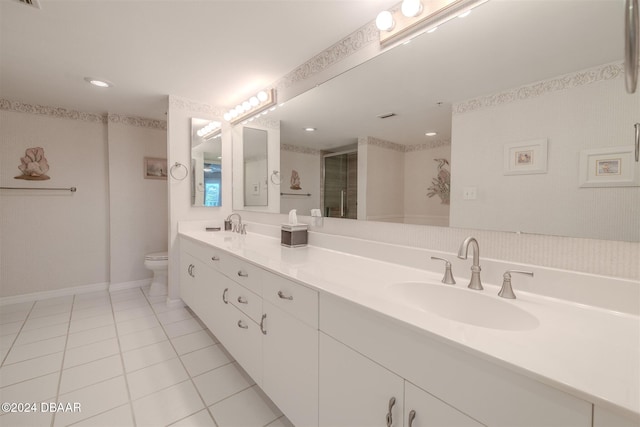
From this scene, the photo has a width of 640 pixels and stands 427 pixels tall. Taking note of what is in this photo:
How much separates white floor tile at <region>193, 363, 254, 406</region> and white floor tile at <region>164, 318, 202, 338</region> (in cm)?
65

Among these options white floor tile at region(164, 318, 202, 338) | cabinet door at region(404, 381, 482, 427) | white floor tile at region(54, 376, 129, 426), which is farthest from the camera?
white floor tile at region(164, 318, 202, 338)

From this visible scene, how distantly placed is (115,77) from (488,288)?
2953 mm

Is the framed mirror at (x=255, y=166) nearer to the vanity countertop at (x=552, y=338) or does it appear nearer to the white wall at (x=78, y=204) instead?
the vanity countertop at (x=552, y=338)

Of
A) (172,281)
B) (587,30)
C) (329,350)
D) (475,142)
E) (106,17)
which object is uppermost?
(106,17)

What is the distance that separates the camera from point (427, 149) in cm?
125

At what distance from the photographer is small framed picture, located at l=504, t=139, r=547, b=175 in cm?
92

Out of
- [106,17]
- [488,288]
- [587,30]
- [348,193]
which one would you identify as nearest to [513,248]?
[488,288]

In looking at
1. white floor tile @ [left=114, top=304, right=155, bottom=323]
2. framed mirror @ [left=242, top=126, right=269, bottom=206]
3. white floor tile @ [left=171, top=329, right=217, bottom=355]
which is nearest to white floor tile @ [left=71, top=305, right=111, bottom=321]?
white floor tile @ [left=114, top=304, right=155, bottom=323]

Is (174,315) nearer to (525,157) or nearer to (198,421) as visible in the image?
(198,421)

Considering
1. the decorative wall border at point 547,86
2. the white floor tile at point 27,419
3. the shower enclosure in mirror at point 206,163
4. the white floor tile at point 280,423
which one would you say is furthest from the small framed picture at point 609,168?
the shower enclosure in mirror at point 206,163

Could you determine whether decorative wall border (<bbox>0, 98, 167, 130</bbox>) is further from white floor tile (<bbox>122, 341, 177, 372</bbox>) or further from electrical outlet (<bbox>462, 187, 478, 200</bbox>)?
electrical outlet (<bbox>462, 187, 478, 200</bbox>)

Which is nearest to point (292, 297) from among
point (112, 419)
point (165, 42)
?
point (112, 419)

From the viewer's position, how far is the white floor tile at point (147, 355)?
1.72 m

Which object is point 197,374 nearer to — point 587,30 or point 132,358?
point 132,358
